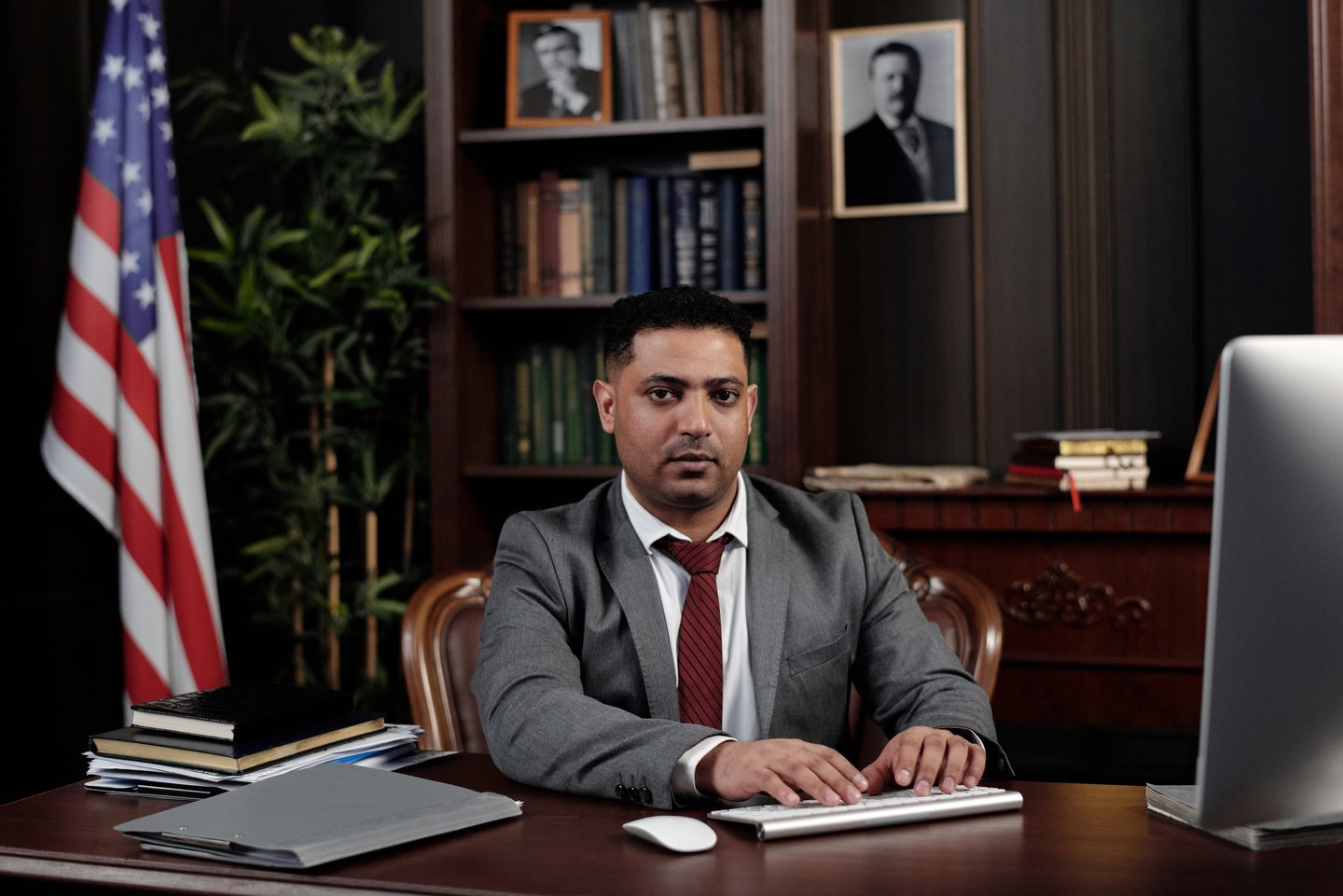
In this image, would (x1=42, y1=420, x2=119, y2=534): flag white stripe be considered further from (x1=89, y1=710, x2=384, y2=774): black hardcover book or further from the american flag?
(x1=89, y1=710, x2=384, y2=774): black hardcover book

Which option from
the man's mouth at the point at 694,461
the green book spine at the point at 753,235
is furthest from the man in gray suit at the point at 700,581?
the green book spine at the point at 753,235

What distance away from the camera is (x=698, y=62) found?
304 centimetres

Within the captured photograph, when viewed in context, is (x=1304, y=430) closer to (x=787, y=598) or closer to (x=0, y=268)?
(x=787, y=598)

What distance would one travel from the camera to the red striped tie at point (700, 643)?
170 centimetres

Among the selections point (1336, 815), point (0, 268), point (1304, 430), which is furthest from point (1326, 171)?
point (0, 268)

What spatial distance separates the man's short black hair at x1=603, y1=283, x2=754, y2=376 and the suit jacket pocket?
0.43m

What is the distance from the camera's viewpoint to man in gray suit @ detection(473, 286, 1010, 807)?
65.0 inches

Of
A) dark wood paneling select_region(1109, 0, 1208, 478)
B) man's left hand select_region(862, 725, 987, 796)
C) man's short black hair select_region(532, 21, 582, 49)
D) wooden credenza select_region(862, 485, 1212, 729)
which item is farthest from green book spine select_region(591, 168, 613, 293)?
man's left hand select_region(862, 725, 987, 796)

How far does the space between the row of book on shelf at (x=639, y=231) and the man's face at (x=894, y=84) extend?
0.37 metres

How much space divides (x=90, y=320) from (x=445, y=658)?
1474 millimetres

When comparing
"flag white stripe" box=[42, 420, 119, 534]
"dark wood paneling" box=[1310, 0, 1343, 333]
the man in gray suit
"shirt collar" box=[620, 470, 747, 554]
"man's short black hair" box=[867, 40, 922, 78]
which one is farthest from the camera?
"man's short black hair" box=[867, 40, 922, 78]

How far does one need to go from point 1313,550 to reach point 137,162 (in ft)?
8.94

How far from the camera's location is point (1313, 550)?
90 centimetres

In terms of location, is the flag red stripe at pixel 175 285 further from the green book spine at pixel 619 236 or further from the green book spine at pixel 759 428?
the green book spine at pixel 759 428
